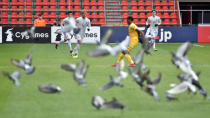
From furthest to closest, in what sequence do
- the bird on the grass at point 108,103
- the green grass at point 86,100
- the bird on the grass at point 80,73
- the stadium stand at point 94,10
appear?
the stadium stand at point 94,10, the green grass at point 86,100, the bird on the grass at point 108,103, the bird on the grass at point 80,73

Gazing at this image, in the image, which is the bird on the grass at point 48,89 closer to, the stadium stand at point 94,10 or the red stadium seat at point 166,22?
the stadium stand at point 94,10

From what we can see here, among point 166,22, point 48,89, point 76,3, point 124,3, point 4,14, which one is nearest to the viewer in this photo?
point 48,89

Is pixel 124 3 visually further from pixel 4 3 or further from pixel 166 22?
pixel 4 3

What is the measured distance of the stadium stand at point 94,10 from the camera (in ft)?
111

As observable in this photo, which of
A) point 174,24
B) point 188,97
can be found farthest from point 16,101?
point 174,24

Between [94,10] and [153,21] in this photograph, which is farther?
[94,10]

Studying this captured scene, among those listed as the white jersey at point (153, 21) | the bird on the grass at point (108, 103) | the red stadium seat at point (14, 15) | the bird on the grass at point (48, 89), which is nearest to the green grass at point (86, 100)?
the bird on the grass at point (108, 103)

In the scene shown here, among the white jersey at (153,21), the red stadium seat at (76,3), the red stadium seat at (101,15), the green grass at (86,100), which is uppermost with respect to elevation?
the red stadium seat at (76,3)

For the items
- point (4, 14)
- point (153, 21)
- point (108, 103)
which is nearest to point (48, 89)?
point (108, 103)

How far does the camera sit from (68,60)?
1877 cm

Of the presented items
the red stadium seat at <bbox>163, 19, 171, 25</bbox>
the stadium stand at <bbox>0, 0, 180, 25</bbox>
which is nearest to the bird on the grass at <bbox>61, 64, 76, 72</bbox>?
the stadium stand at <bbox>0, 0, 180, 25</bbox>

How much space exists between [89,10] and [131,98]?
24.5 metres

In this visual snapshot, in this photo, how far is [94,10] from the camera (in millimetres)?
34062

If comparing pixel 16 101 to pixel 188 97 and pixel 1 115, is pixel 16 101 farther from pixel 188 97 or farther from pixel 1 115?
pixel 188 97
